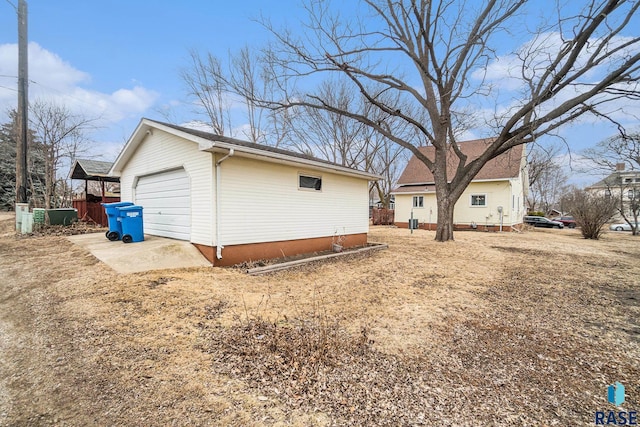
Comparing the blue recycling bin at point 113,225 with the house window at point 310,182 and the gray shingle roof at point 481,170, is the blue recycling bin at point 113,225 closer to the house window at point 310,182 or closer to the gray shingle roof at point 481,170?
the house window at point 310,182

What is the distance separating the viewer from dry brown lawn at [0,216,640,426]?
79.6 inches

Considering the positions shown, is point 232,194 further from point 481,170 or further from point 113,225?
point 481,170

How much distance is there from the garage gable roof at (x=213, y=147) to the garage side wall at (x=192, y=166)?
0.26 metres

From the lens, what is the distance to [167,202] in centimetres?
771

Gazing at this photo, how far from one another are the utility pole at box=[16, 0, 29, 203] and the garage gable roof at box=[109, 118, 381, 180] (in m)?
3.57

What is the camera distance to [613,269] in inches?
275

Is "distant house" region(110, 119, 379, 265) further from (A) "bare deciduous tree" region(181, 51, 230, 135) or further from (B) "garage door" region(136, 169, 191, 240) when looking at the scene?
(A) "bare deciduous tree" region(181, 51, 230, 135)

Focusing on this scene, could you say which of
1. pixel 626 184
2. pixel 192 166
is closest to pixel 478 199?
pixel 626 184

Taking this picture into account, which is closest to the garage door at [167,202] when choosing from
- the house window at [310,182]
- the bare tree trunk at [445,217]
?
the house window at [310,182]

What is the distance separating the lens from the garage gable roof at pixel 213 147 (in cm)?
583

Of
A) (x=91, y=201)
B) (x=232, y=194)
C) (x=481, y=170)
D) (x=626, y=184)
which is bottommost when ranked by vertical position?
(x=232, y=194)

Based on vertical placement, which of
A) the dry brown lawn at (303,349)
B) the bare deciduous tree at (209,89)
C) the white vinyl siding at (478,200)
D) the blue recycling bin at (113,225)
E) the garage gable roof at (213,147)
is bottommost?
the dry brown lawn at (303,349)

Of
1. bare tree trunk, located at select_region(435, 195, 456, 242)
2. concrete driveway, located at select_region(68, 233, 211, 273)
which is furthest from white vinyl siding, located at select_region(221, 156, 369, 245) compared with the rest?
bare tree trunk, located at select_region(435, 195, 456, 242)

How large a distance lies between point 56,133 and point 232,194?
1593 cm
